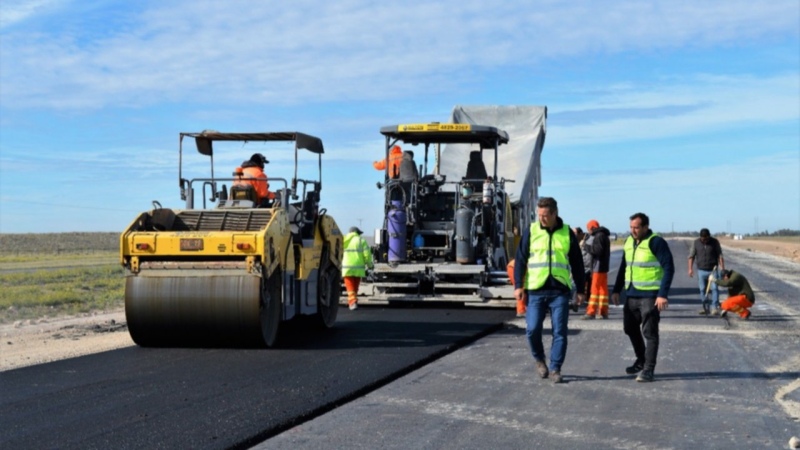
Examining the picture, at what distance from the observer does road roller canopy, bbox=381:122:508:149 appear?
1759cm

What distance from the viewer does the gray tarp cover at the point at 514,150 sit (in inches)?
795

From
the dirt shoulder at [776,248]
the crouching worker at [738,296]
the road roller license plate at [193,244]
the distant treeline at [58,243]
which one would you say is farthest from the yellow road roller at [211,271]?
the distant treeline at [58,243]

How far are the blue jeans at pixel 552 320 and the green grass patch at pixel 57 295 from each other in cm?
1112

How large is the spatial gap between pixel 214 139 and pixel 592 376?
536 cm

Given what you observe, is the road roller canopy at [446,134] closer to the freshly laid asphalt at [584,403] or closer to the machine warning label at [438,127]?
the machine warning label at [438,127]

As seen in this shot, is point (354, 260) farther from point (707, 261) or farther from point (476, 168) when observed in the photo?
point (707, 261)

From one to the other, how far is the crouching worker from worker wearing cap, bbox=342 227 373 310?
219 inches

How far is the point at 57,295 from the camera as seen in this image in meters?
22.6

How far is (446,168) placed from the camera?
20109 millimetres

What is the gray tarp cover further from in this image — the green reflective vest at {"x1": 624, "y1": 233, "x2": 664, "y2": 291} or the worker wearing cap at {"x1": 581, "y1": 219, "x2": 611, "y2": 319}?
the green reflective vest at {"x1": 624, "y1": 233, "x2": 664, "y2": 291}

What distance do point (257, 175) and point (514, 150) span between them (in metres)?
10.3

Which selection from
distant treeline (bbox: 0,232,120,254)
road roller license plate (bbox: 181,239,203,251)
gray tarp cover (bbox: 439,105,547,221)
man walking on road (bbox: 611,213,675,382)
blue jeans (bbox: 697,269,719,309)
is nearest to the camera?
man walking on road (bbox: 611,213,675,382)

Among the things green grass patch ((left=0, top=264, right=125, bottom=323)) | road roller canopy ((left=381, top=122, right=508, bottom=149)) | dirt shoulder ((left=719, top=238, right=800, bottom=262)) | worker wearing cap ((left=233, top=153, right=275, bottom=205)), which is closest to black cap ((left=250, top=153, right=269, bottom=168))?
worker wearing cap ((left=233, top=153, right=275, bottom=205))

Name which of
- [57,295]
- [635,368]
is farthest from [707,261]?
[57,295]
